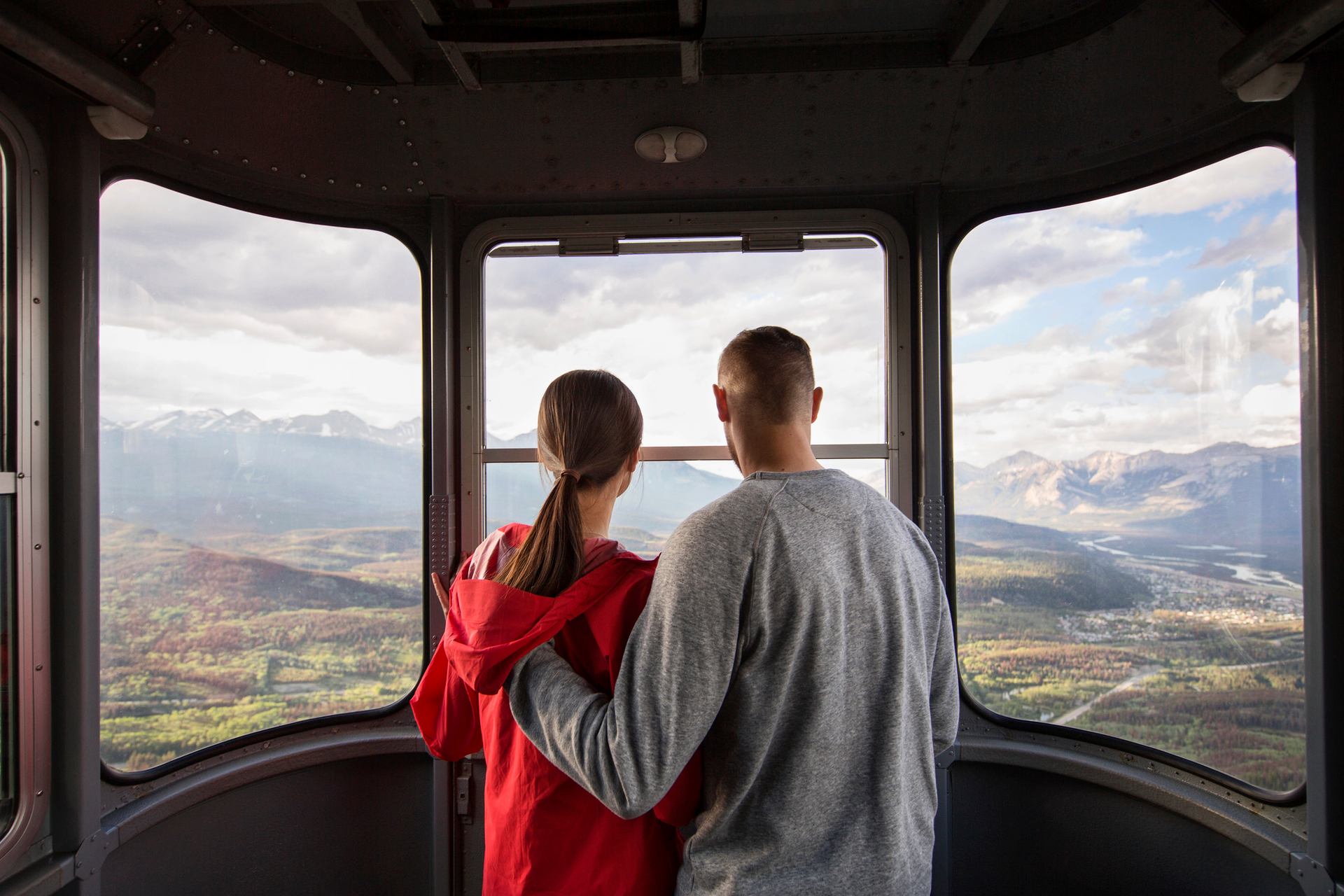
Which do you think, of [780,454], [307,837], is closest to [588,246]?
[780,454]

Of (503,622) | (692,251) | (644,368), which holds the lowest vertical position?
(503,622)

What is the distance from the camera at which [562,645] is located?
127cm

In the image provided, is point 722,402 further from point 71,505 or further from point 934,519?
point 71,505

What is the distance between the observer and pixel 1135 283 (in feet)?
8.05

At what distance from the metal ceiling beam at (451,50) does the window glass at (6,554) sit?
120cm

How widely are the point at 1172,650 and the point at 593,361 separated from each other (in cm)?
229

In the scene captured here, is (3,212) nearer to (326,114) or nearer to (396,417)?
(326,114)

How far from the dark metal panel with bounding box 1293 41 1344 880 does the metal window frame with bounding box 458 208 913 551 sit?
3.82 feet

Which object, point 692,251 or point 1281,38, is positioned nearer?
point 1281,38

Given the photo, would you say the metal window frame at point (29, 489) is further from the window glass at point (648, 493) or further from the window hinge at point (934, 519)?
the window hinge at point (934, 519)

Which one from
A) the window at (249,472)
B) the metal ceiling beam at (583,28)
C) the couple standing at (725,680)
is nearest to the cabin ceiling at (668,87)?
the metal ceiling beam at (583,28)

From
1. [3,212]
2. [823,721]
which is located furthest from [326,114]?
[823,721]

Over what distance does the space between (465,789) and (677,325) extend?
1.94 m

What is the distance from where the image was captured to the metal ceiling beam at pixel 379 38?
1.92 metres
